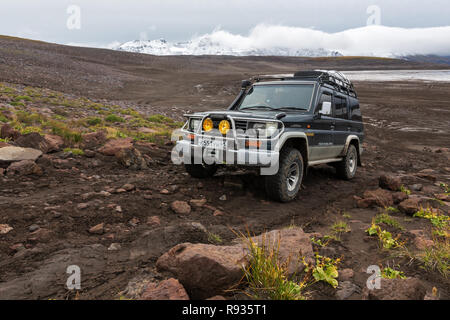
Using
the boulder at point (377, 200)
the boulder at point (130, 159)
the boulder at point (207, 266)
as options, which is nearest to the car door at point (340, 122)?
the boulder at point (377, 200)

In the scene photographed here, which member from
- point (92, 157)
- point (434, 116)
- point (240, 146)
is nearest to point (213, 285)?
point (240, 146)

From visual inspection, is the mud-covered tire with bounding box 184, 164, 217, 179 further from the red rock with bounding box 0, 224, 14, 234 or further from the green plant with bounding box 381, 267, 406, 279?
the green plant with bounding box 381, 267, 406, 279

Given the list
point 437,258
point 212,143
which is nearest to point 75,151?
point 212,143

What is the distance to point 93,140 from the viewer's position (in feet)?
Answer: 24.4

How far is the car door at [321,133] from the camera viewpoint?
Answer: 5611 mm

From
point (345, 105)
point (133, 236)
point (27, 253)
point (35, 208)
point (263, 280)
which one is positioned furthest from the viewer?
point (345, 105)

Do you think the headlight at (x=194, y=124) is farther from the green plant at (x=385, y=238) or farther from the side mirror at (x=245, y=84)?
the green plant at (x=385, y=238)

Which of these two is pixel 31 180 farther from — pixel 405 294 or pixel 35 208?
pixel 405 294

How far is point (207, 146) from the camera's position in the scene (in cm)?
489

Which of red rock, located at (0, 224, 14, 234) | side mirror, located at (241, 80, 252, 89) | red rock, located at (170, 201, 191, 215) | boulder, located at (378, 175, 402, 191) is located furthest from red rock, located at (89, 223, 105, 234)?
boulder, located at (378, 175, 402, 191)

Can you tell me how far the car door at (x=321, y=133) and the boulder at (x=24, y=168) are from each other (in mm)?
4790

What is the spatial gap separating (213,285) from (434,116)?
21.6 meters

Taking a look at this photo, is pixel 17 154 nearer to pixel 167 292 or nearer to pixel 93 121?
pixel 167 292
